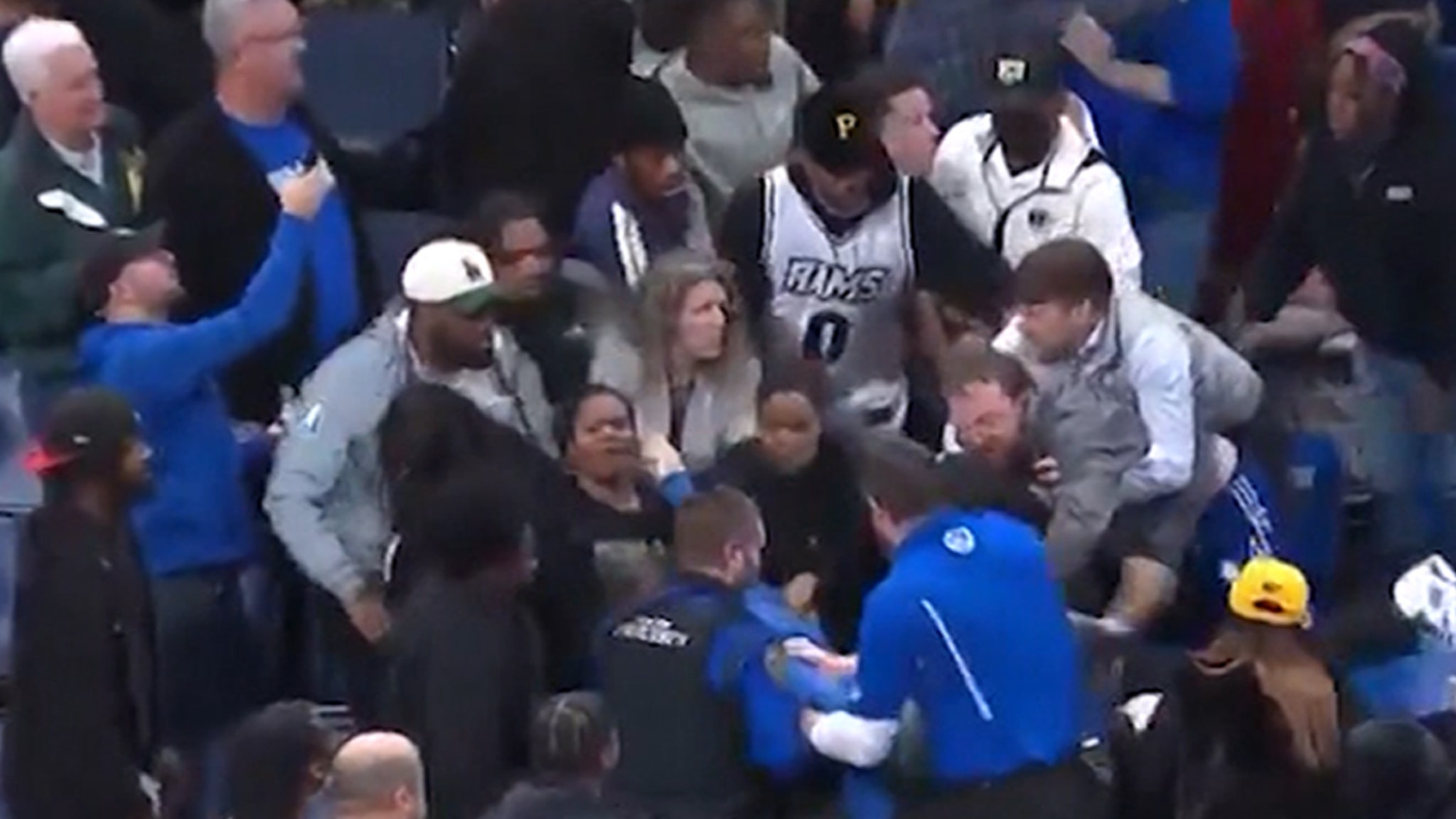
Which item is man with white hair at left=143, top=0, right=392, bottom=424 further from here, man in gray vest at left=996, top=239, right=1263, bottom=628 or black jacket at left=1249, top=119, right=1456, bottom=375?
black jacket at left=1249, top=119, right=1456, bottom=375

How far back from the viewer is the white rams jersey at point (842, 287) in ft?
32.8

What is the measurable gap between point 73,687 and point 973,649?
203cm

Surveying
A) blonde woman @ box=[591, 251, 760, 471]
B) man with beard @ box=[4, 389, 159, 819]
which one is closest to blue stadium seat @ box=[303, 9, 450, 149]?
blonde woman @ box=[591, 251, 760, 471]

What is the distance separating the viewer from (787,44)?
1122cm

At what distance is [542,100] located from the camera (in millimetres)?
A: 10391

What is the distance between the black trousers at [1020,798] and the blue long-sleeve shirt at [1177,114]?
133 inches

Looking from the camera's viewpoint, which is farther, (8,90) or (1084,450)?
(8,90)

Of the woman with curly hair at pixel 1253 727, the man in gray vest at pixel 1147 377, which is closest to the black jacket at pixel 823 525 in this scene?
the man in gray vest at pixel 1147 377

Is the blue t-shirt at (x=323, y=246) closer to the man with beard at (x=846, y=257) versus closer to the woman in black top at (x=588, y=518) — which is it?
the woman in black top at (x=588, y=518)

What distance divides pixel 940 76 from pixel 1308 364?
4.78 feet

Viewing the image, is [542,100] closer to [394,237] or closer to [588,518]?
[394,237]

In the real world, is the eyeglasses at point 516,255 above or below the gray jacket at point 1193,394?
above

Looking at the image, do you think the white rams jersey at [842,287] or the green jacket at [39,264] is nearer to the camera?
the green jacket at [39,264]

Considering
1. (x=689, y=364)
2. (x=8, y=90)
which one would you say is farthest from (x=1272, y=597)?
(x=8, y=90)
